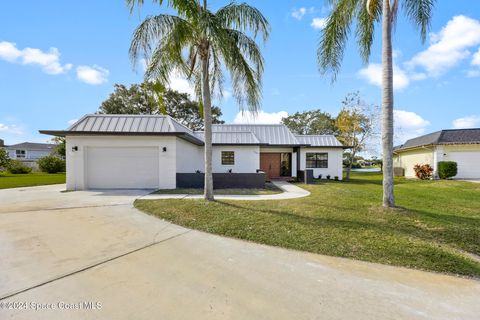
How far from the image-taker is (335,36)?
24.8 feet

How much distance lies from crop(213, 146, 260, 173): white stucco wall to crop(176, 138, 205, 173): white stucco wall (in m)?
1.27

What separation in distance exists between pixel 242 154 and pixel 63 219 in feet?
38.3

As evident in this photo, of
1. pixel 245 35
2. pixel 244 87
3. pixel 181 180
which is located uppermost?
pixel 245 35

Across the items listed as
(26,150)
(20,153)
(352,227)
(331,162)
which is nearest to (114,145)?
(352,227)

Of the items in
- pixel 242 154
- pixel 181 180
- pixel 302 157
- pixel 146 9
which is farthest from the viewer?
pixel 302 157

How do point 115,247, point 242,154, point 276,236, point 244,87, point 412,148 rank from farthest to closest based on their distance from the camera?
A: point 412,148, point 242,154, point 244,87, point 276,236, point 115,247

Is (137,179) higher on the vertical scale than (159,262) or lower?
higher

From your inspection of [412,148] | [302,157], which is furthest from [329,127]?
[302,157]

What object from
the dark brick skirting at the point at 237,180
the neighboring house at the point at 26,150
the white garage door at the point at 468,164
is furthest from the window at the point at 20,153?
the white garage door at the point at 468,164

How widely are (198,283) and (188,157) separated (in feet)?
39.3

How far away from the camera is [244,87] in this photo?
306 inches

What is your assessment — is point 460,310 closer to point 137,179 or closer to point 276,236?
point 276,236

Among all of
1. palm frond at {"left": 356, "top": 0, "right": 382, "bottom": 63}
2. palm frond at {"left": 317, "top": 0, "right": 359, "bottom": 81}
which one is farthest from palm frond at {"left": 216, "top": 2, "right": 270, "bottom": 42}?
palm frond at {"left": 356, "top": 0, "right": 382, "bottom": 63}

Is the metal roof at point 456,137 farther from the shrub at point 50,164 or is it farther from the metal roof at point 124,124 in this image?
the shrub at point 50,164
